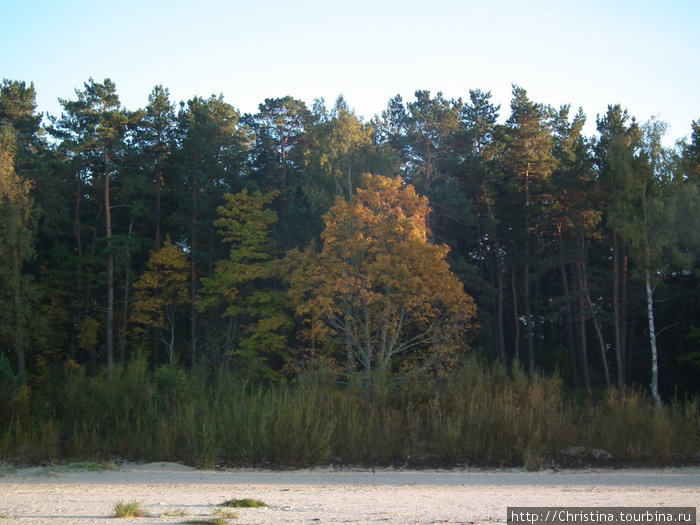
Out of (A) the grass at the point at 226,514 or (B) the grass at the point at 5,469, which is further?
(B) the grass at the point at 5,469

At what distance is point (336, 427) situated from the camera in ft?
66.0

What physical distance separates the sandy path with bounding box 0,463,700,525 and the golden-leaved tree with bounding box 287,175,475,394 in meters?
11.2

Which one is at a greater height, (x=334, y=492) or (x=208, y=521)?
→ (x=208, y=521)

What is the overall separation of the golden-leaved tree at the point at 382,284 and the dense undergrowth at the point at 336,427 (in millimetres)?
6376

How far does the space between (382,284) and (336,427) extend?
11200 mm

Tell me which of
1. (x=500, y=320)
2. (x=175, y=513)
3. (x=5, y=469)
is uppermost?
(x=500, y=320)

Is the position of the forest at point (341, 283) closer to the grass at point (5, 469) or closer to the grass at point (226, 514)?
the grass at point (5, 469)

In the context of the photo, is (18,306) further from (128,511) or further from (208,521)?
(208,521)

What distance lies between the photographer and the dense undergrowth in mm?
19250

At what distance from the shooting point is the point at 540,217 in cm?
4009

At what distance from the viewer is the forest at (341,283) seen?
20234mm

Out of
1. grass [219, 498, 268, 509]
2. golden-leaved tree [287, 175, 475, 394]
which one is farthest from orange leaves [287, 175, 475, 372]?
grass [219, 498, 268, 509]

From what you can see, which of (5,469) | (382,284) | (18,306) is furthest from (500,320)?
(5,469)

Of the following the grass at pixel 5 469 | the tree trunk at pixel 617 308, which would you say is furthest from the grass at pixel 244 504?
the tree trunk at pixel 617 308
